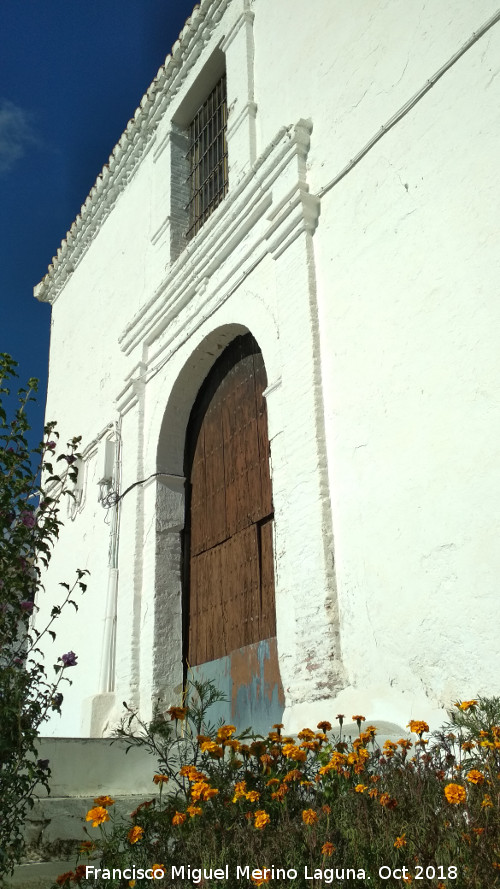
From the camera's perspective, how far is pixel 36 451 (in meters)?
3.48

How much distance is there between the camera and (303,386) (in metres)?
5.01

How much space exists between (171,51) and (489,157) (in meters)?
5.41

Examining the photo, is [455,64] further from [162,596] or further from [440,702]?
[162,596]

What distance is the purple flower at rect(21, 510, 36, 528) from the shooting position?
3.23 metres

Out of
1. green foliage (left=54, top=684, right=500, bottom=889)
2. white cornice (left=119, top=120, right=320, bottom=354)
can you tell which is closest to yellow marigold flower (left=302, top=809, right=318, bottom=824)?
green foliage (left=54, top=684, right=500, bottom=889)

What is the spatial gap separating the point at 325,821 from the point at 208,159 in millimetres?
6849

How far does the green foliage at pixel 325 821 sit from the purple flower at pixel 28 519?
98 centimetres

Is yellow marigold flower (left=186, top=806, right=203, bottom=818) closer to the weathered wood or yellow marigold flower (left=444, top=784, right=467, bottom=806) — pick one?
yellow marigold flower (left=444, top=784, right=467, bottom=806)

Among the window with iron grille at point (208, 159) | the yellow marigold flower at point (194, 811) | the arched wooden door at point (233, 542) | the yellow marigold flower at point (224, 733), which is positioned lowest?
the yellow marigold flower at point (194, 811)

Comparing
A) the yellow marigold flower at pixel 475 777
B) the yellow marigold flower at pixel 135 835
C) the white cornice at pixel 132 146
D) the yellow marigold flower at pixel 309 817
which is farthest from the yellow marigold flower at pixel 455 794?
the white cornice at pixel 132 146

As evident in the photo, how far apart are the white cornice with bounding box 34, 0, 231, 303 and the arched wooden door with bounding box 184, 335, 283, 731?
3.43 m

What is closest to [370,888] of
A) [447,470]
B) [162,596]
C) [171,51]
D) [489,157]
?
[447,470]

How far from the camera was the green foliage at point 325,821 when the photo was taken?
201 cm

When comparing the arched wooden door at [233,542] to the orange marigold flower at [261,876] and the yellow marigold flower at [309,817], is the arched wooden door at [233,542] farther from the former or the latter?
the orange marigold flower at [261,876]
